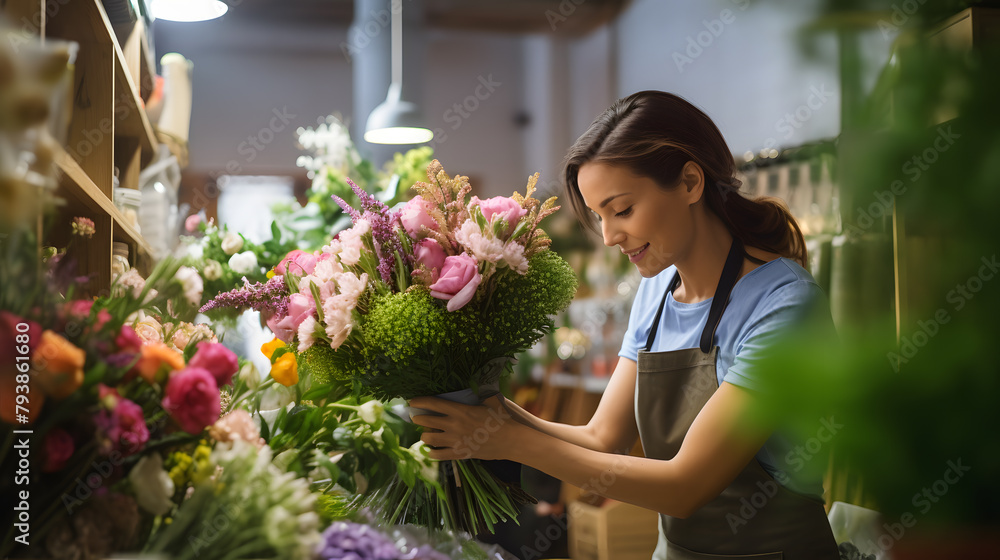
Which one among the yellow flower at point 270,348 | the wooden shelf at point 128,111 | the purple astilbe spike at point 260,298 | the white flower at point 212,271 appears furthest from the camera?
the white flower at point 212,271

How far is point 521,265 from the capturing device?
95 cm

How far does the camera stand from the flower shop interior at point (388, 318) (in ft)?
0.63

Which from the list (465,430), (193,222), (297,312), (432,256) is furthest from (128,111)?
(465,430)

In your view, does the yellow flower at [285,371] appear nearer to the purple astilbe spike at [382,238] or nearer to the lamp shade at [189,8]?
the purple astilbe spike at [382,238]

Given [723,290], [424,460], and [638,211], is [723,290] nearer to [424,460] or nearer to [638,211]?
[638,211]

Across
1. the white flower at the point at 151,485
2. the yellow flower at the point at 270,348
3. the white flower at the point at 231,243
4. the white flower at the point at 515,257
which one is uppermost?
the white flower at the point at 231,243

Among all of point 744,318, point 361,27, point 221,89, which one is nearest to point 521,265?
point 744,318

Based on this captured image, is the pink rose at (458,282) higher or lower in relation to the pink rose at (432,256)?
lower

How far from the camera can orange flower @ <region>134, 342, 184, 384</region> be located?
2.02ft

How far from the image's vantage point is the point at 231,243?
5.39 ft

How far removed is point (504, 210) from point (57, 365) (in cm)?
59

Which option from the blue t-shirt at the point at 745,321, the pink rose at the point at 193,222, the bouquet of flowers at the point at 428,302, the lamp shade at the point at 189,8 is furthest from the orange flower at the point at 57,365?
the lamp shade at the point at 189,8

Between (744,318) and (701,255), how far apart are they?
0.55 ft

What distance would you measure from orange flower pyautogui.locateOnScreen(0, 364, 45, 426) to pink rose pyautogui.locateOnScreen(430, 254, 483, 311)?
1.53ft
